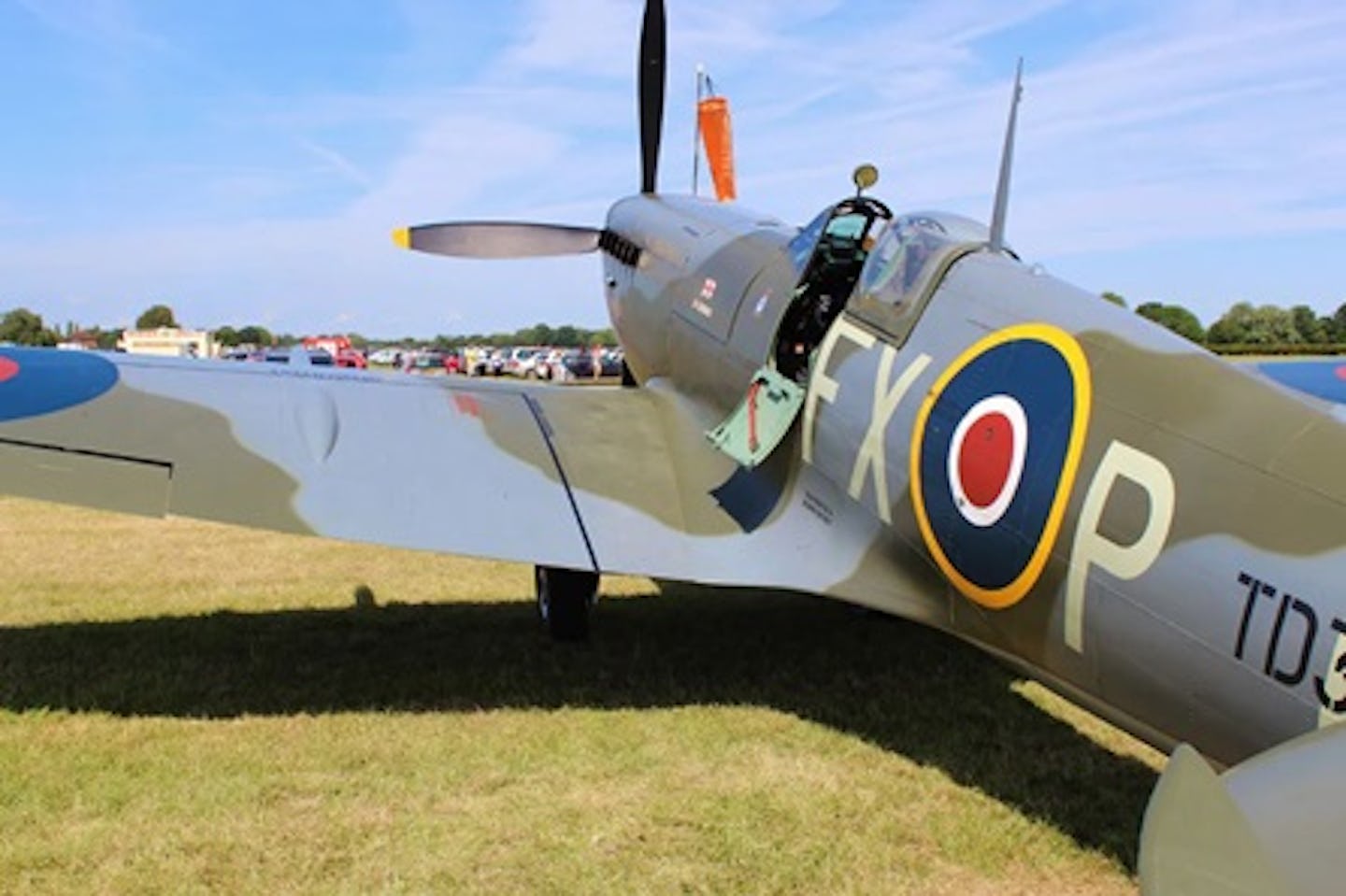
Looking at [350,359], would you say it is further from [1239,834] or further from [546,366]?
[1239,834]

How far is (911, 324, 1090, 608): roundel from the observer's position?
375 centimetres

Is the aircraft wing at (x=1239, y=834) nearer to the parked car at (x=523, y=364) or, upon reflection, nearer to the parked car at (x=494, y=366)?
the parked car at (x=523, y=364)

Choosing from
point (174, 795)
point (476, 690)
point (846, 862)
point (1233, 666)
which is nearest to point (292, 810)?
point (174, 795)

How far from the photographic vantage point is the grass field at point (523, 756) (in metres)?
3.54

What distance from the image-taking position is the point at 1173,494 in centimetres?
335

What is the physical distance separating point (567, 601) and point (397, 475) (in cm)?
130

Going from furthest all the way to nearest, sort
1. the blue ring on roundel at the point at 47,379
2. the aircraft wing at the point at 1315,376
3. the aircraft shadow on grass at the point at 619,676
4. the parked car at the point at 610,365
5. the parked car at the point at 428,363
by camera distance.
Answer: the parked car at the point at 428,363 → the parked car at the point at 610,365 → the aircraft wing at the point at 1315,376 → the blue ring on roundel at the point at 47,379 → the aircraft shadow on grass at the point at 619,676

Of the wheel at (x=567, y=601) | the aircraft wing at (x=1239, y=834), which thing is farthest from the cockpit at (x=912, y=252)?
the aircraft wing at (x=1239, y=834)

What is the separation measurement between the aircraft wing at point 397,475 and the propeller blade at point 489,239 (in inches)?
172

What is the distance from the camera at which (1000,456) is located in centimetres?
392

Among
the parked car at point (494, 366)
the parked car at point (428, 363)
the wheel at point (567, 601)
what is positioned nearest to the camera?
the wheel at point (567, 601)

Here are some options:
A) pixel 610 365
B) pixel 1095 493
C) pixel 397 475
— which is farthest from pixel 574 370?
pixel 1095 493

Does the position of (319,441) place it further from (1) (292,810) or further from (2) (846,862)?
(2) (846,862)

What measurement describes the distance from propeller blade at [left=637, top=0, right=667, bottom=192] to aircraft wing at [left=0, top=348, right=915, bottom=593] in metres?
4.65
